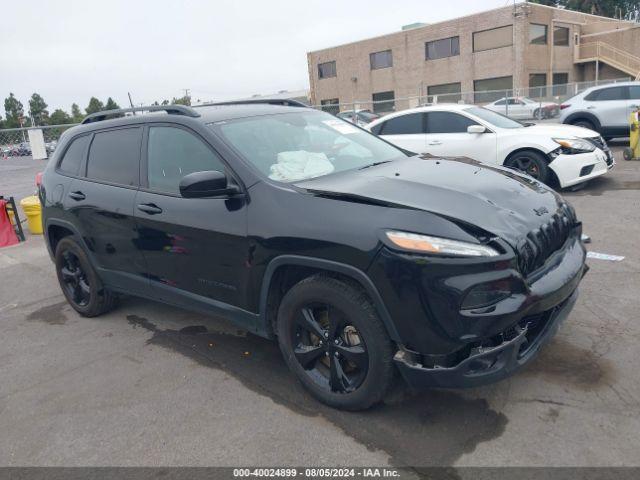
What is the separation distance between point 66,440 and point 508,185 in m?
3.07

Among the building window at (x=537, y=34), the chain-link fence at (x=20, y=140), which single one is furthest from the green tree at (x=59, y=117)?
the chain-link fence at (x=20, y=140)

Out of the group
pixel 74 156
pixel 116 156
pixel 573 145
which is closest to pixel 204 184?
pixel 116 156

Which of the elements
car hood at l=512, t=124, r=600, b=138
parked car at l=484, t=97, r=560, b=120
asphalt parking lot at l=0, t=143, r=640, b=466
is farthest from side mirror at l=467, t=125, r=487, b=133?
parked car at l=484, t=97, r=560, b=120

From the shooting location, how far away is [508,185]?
11.0 ft

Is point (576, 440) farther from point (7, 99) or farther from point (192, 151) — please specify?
point (7, 99)

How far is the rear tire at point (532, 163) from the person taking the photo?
8.45 meters

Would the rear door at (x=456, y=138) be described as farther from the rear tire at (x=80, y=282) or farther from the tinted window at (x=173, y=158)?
the rear tire at (x=80, y=282)

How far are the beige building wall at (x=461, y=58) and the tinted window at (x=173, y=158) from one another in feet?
94.4

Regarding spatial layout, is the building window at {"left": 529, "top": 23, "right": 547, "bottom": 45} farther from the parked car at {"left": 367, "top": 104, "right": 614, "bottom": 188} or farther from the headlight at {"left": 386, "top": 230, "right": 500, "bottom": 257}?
the headlight at {"left": 386, "top": 230, "right": 500, "bottom": 257}

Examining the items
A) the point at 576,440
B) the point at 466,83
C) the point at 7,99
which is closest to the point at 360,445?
the point at 576,440

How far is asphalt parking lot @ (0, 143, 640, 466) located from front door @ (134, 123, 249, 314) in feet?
1.90

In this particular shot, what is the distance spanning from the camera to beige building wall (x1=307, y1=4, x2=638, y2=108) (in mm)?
34688

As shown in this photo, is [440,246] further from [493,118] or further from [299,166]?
[493,118]

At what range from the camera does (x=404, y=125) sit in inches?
390
